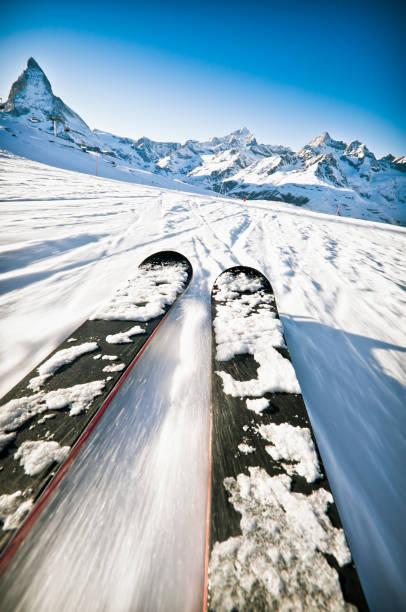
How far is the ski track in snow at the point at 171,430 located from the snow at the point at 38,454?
0.18 metres

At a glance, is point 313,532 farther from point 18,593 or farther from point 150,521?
point 18,593

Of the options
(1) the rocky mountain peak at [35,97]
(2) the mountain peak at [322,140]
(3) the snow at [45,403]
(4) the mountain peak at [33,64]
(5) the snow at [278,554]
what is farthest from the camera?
(2) the mountain peak at [322,140]

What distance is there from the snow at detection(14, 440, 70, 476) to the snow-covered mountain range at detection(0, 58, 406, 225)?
60789mm

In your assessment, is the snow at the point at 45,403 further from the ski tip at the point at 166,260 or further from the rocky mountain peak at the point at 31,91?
the rocky mountain peak at the point at 31,91

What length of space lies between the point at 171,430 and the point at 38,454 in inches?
27.1

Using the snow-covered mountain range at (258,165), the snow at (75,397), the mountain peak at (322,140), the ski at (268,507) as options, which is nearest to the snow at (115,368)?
the snow at (75,397)

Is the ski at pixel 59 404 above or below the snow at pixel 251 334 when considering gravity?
below

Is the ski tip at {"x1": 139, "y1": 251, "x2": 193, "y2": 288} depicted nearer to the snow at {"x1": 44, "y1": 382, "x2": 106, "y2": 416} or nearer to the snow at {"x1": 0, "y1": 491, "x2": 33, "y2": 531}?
the snow at {"x1": 44, "y1": 382, "x2": 106, "y2": 416}

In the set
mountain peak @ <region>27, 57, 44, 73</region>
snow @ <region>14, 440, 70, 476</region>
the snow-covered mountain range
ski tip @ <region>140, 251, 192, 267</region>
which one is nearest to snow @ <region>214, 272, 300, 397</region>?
ski tip @ <region>140, 251, 192, 267</region>

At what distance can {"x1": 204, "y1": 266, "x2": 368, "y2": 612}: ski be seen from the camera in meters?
0.80

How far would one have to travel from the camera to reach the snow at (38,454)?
41.0 inches

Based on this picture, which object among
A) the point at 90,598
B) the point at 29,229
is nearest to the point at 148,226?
the point at 29,229

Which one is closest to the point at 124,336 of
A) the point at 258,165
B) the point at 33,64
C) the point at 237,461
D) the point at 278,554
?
the point at 237,461

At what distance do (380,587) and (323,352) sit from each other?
4.87 feet
